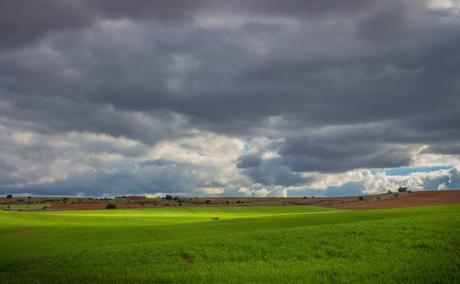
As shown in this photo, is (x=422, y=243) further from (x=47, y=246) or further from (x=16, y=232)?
(x=16, y=232)

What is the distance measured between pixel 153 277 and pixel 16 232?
138 ft

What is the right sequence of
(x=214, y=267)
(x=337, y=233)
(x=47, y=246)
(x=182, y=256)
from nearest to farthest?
(x=214, y=267), (x=182, y=256), (x=337, y=233), (x=47, y=246)

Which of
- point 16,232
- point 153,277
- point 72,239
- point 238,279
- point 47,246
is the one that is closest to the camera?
point 238,279

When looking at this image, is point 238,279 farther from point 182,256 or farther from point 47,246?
point 47,246

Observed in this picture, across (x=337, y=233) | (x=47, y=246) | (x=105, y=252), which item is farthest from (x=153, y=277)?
(x=47, y=246)

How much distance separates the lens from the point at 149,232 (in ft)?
160

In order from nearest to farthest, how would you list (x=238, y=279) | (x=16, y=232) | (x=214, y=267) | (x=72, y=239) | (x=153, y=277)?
(x=238, y=279) → (x=153, y=277) → (x=214, y=267) → (x=72, y=239) → (x=16, y=232)

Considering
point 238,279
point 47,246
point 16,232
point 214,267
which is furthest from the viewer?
point 16,232

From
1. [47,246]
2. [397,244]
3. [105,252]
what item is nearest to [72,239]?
[47,246]

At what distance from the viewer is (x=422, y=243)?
26.3 meters

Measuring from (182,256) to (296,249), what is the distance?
8.09m

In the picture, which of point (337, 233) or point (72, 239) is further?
point (72, 239)

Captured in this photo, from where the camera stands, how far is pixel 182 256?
28.9m

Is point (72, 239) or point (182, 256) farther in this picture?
point (72, 239)
